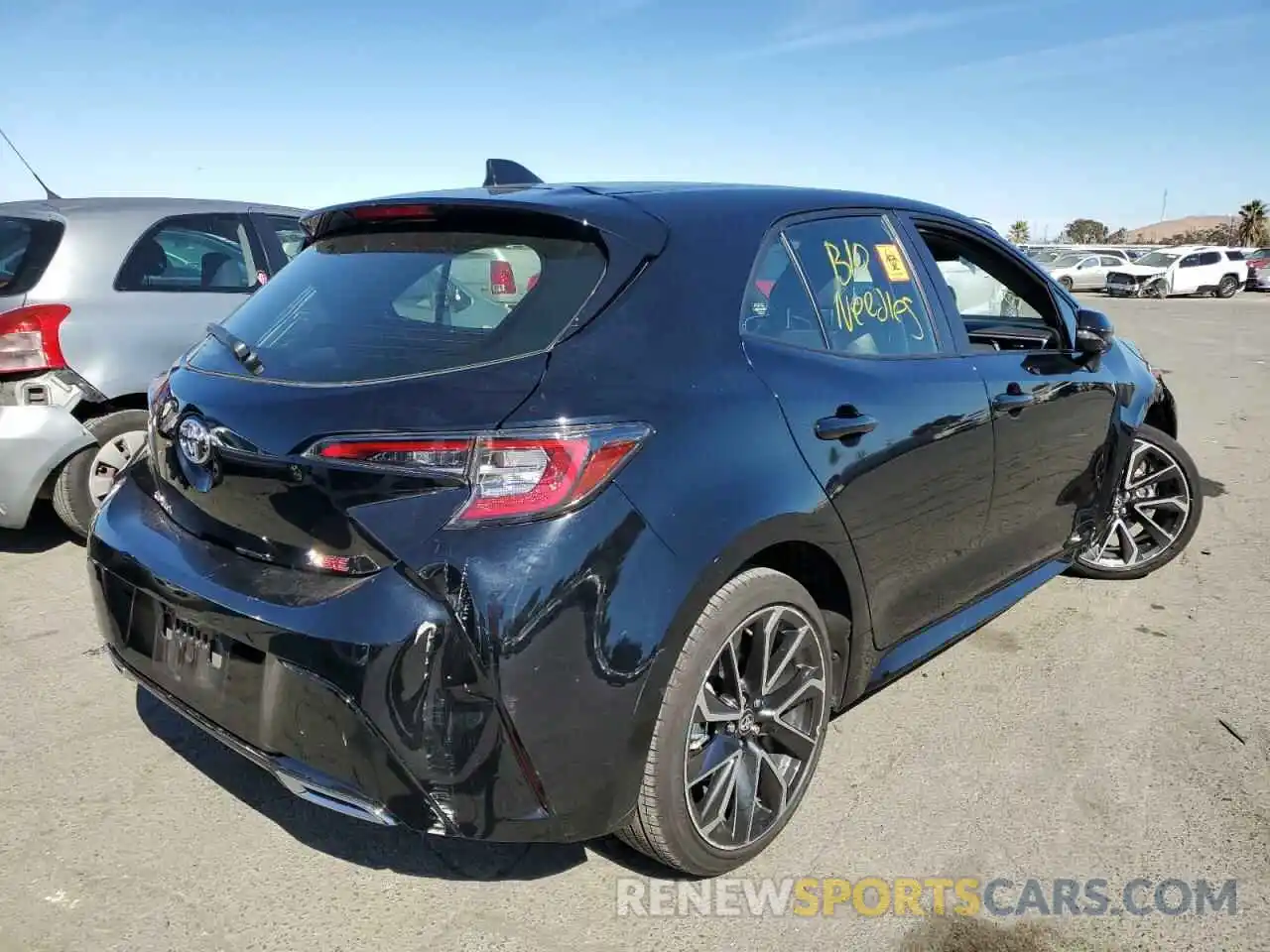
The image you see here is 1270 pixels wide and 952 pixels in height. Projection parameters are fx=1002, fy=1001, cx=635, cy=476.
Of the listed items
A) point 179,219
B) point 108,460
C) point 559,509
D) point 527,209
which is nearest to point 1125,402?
point 527,209

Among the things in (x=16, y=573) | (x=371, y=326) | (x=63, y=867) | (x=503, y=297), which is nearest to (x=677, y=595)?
(x=503, y=297)

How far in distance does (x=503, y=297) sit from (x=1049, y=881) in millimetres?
2004

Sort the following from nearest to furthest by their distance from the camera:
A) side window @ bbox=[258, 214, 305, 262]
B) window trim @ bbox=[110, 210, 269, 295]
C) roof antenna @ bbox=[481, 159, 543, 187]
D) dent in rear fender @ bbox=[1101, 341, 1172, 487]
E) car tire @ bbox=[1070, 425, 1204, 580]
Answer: roof antenna @ bbox=[481, 159, 543, 187] → dent in rear fender @ bbox=[1101, 341, 1172, 487] → car tire @ bbox=[1070, 425, 1204, 580] → window trim @ bbox=[110, 210, 269, 295] → side window @ bbox=[258, 214, 305, 262]

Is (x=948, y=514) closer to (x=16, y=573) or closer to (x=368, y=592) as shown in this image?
(x=368, y=592)

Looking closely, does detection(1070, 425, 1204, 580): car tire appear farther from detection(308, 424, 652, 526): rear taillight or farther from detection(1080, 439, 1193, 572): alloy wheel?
detection(308, 424, 652, 526): rear taillight

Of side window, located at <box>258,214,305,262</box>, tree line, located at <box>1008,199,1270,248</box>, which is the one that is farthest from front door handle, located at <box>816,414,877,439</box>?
tree line, located at <box>1008,199,1270,248</box>

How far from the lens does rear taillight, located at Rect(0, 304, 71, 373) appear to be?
172 inches

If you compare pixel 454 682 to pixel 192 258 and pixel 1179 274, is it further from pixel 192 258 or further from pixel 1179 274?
pixel 1179 274

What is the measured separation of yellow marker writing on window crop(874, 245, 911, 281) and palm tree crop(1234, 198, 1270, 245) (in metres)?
78.9

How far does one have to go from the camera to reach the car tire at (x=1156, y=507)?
183 inches

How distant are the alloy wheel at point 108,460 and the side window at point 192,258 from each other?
2.41 feet

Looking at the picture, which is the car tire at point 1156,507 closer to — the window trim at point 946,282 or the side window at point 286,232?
the window trim at point 946,282

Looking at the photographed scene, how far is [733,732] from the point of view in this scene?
2.53 m

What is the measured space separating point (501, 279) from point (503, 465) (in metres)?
0.60
